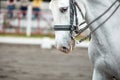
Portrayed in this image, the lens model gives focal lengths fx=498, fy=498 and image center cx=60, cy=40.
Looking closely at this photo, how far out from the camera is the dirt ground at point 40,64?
33.6ft

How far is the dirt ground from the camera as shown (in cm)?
1025

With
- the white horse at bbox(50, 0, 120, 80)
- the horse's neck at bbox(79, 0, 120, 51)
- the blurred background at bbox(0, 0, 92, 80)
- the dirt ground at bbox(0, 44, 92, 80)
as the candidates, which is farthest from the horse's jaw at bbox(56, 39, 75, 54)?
the dirt ground at bbox(0, 44, 92, 80)

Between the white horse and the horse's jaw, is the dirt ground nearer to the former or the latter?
the white horse

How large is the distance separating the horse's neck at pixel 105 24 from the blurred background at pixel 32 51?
0.35 meters

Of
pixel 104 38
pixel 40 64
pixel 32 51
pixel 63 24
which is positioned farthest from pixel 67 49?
pixel 32 51

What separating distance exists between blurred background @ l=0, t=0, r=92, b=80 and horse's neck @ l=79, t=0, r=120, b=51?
0.35m

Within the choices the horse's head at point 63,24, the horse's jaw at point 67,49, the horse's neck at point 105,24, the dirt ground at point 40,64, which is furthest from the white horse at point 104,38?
the dirt ground at point 40,64

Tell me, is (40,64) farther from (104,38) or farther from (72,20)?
(72,20)

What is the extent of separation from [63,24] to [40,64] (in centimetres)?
715

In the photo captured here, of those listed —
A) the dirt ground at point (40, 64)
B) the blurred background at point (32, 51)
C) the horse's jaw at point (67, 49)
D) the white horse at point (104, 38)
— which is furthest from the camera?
Answer: the blurred background at point (32, 51)

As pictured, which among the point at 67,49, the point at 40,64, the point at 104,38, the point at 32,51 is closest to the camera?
the point at 67,49

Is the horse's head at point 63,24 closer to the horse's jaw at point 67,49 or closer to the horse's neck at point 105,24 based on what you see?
the horse's jaw at point 67,49

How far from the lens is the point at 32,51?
47.8 ft

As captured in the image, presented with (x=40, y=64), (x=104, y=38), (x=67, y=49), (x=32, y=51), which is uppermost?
(x=32, y=51)
